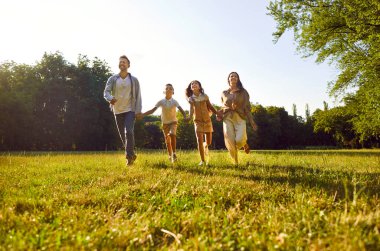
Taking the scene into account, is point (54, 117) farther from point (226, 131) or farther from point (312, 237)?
point (312, 237)

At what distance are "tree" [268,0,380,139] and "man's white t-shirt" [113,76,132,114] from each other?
1084cm

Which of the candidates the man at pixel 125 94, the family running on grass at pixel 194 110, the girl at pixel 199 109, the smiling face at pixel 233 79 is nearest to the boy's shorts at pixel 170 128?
the family running on grass at pixel 194 110

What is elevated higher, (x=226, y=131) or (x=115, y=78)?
(x=115, y=78)

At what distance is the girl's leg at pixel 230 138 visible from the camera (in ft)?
27.6

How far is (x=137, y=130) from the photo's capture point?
1822 inches

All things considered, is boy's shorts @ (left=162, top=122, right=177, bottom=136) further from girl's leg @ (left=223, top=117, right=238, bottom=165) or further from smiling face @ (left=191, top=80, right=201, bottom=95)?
girl's leg @ (left=223, top=117, right=238, bottom=165)

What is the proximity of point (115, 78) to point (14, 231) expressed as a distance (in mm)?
6291

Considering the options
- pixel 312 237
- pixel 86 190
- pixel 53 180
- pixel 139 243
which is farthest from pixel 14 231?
pixel 53 180

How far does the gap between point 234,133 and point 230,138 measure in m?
0.23

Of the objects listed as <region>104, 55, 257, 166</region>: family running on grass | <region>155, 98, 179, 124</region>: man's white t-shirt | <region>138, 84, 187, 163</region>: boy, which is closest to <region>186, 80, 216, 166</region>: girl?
<region>104, 55, 257, 166</region>: family running on grass

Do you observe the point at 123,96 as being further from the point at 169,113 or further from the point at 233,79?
the point at 233,79

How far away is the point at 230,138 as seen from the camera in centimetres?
858

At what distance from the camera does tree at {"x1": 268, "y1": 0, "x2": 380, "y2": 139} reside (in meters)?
14.0

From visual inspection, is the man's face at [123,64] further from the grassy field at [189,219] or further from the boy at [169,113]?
the grassy field at [189,219]
